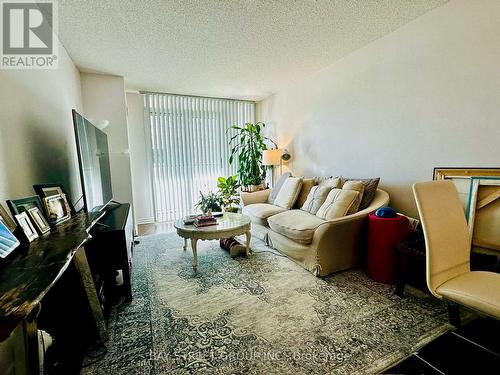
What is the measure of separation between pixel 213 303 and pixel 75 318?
918 mm

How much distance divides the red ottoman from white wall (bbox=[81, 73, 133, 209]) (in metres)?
3.38

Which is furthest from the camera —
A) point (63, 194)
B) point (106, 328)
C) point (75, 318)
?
point (63, 194)

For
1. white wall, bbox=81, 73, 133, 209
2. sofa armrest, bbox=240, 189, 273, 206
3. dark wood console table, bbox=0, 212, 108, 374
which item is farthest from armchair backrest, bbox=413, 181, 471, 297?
white wall, bbox=81, 73, 133, 209

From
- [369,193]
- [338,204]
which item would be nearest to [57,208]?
[338,204]

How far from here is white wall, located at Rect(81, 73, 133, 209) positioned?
335cm

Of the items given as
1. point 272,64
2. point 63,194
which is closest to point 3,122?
point 63,194

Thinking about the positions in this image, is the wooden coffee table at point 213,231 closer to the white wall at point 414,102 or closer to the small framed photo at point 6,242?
the small framed photo at point 6,242

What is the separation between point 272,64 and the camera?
3.19 m

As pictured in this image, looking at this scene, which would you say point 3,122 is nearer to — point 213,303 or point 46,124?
point 46,124

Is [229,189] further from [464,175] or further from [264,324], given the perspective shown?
[464,175]

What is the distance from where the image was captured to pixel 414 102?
2.34m

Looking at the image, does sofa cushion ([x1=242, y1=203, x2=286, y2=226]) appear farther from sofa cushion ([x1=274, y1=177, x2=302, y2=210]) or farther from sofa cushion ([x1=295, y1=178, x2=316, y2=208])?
sofa cushion ([x1=295, y1=178, x2=316, y2=208])

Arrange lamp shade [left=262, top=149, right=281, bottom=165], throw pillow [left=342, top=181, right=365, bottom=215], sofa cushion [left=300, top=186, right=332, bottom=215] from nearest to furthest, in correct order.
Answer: throw pillow [left=342, top=181, right=365, bottom=215]
sofa cushion [left=300, top=186, right=332, bottom=215]
lamp shade [left=262, top=149, right=281, bottom=165]

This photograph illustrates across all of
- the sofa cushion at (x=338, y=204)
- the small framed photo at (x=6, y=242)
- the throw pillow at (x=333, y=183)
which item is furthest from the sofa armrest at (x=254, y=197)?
the small framed photo at (x=6, y=242)
